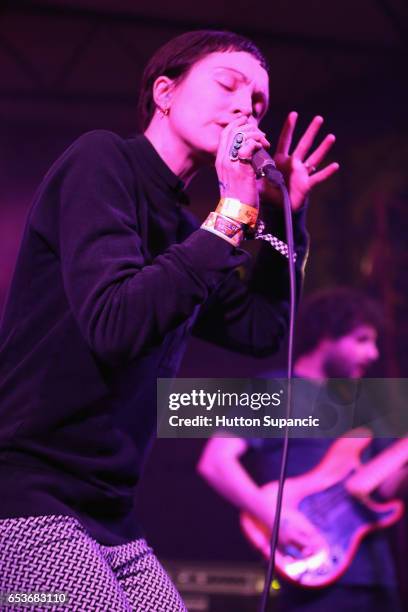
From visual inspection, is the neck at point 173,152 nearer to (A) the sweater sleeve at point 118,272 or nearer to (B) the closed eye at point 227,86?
(B) the closed eye at point 227,86

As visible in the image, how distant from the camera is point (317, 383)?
Result: 2463mm

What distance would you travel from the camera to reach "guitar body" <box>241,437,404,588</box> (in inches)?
107

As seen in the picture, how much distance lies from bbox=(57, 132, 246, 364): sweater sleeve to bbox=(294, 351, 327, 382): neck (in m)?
1.91

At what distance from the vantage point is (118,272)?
108 cm

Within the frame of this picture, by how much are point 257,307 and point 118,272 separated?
1.95ft

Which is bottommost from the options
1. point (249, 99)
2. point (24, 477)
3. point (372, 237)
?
point (372, 237)

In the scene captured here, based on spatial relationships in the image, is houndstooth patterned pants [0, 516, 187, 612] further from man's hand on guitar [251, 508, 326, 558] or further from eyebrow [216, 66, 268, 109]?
man's hand on guitar [251, 508, 326, 558]

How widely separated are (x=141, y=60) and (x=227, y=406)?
12.2ft

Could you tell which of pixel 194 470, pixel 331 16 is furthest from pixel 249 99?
pixel 194 470

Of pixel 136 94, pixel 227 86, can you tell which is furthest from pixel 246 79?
pixel 136 94

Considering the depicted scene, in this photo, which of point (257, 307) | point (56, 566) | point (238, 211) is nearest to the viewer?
point (56, 566)

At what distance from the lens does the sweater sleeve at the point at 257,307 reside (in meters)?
1.59

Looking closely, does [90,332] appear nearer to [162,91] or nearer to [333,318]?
[162,91]

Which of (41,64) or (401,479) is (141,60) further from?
(401,479)
